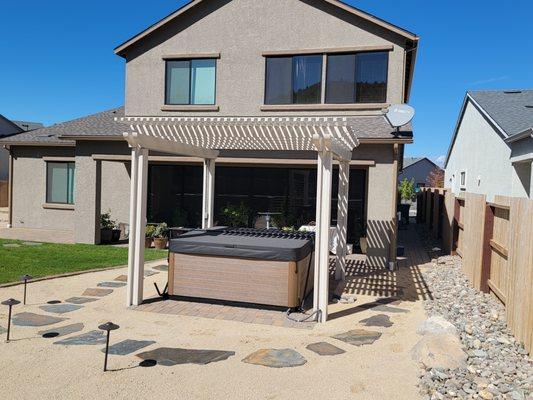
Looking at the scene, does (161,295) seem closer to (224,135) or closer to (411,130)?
(224,135)

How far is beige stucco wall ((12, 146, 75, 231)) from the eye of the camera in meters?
18.2

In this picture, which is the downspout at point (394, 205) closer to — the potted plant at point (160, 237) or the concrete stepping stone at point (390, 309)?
the concrete stepping stone at point (390, 309)

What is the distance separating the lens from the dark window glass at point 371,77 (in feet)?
43.9

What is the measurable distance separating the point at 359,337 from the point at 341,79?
31.2 feet

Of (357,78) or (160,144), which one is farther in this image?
(357,78)

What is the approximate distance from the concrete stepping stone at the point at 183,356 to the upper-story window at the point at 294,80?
1014 cm

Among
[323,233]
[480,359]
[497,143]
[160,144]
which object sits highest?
[497,143]

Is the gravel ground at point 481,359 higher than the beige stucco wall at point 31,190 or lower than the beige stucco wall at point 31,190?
lower

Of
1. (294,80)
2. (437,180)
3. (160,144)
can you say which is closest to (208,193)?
(160,144)

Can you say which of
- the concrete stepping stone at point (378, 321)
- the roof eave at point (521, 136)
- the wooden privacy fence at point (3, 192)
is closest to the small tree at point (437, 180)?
the roof eave at point (521, 136)

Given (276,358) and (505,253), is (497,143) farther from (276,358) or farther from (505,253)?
→ (276,358)

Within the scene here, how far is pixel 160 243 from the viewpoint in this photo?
14.5 meters

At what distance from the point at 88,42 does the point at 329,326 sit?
81.6ft

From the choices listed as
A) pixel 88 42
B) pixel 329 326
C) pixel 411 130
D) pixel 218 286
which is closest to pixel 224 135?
pixel 218 286
